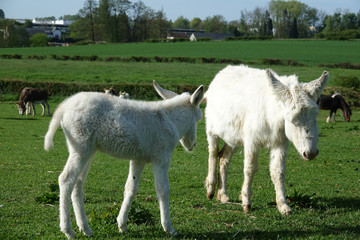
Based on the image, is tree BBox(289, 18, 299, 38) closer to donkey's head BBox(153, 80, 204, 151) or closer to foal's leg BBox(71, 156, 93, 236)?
donkey's head BBox(153, 80, 204, 151)

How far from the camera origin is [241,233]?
6078 millimetres

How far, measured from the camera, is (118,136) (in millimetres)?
5402

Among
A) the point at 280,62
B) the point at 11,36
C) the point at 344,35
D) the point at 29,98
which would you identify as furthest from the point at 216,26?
the point at 29,98

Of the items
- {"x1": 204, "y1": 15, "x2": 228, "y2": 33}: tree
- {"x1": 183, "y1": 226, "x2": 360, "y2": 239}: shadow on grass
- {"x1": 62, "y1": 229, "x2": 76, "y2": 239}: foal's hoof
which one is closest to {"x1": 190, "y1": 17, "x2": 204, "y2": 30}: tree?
{"x1": 204, "y1": 15, "x2": 228, "y2": 33}: tree

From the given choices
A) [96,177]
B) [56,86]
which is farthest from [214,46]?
[96,177]

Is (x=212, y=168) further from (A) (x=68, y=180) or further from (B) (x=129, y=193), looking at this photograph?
(A) (x=68, y=180)

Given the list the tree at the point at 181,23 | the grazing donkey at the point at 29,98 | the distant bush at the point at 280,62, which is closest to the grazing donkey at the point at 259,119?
the grazing donkey at the point at 29,98

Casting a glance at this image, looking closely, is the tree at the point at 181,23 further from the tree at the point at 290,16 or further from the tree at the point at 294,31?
the tree at the point at 294,31

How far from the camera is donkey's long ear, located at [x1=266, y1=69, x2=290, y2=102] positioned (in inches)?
263

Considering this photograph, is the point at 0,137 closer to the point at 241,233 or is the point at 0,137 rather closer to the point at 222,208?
the point at 222,208

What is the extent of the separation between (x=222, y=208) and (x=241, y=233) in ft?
5.34

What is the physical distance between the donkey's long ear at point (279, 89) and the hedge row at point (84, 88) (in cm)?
2789

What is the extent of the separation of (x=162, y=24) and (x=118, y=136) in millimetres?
105931

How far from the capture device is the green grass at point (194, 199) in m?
6.15
